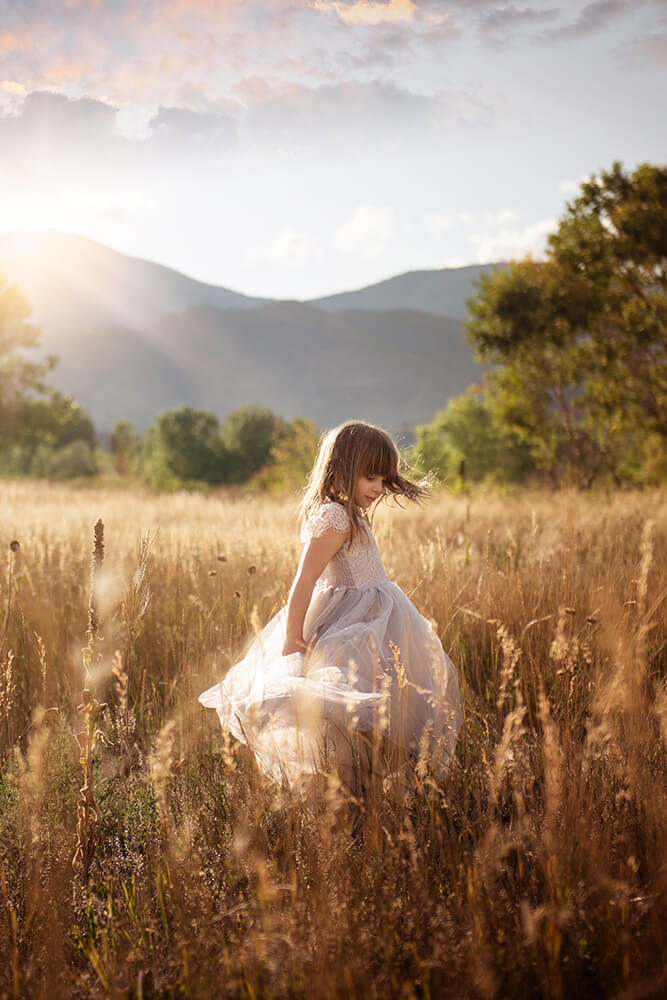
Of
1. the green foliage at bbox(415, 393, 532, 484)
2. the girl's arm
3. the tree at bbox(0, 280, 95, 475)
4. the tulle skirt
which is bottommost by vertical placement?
the tulle skirt

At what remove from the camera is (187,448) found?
177ft

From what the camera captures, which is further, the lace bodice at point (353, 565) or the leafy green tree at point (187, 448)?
the leafy green tree at point (187, 448)

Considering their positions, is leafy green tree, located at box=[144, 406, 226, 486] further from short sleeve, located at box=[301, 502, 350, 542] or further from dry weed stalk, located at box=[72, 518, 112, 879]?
dry weed stalk, located at box=[72, 518, 112, 879]

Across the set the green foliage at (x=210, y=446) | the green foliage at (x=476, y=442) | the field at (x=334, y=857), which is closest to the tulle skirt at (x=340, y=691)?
the field at (x=334, y=857)

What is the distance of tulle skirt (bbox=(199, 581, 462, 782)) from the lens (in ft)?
5.75

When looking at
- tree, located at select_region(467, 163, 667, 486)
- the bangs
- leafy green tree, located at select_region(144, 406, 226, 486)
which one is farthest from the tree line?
leafy green tree, located at select_region(144, 406, 226, 486)

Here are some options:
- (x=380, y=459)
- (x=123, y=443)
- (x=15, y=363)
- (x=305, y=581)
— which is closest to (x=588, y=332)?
(x=380, y=459)

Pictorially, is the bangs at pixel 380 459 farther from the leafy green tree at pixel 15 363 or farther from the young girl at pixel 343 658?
the leafy green tree at pixel 15 363

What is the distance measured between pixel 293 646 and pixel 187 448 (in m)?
53.7

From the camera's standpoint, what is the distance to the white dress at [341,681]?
1765mm

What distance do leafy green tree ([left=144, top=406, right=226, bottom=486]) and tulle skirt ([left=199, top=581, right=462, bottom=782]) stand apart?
2057 inches

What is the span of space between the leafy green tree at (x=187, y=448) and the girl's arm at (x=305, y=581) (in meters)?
52.2

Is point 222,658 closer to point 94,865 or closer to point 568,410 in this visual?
point 94,865

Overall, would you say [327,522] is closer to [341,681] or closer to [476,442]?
[341,681]
